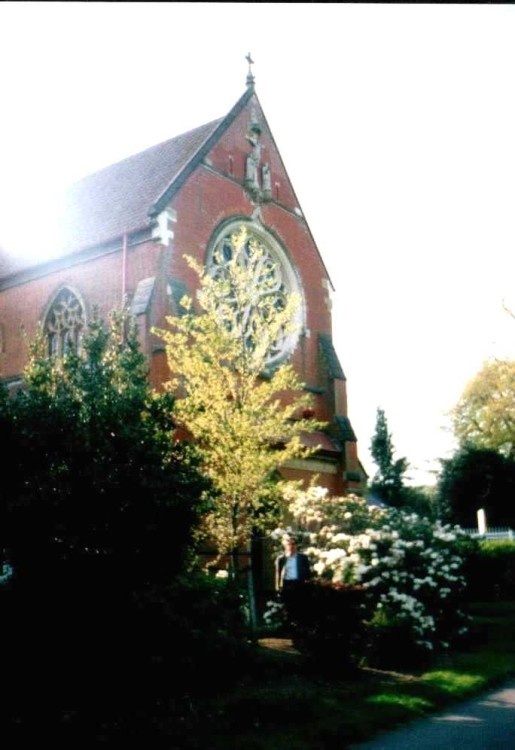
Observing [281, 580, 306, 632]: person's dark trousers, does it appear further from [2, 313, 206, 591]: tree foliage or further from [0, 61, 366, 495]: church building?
[0, 61, 366, 495]: church building

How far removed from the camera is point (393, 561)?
509 inches

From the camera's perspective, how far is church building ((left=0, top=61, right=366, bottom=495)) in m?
19.2

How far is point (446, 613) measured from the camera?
13.8m

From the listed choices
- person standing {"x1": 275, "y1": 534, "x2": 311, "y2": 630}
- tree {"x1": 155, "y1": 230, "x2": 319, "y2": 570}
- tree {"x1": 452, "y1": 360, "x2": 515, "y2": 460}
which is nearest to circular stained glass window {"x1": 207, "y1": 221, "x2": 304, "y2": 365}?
tree {"x1": 155, "y1": 230, "x2": 319, "y2": 570}

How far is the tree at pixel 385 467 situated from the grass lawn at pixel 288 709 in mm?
45448

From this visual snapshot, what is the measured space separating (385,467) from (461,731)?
174 ft

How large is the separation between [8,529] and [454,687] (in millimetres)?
6050

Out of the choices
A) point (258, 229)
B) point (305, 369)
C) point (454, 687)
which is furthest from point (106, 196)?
point (454, 687)

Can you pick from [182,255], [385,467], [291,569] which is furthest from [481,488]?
[291,569]

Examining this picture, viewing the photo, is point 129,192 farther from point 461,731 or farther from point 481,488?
point 481,488

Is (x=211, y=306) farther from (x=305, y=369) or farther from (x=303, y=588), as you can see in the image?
(x=305, y=369)

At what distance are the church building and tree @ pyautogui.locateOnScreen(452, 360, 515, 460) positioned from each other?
1908cm

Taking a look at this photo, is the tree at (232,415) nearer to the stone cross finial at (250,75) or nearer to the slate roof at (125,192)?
the slate roof at (125,192)

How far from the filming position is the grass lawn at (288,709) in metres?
6.62
